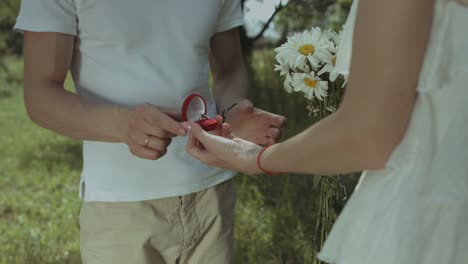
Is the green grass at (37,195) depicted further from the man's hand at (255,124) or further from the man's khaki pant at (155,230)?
the man's hand at (255,124)

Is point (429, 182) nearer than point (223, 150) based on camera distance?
Yes

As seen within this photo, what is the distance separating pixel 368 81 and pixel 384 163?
174mm

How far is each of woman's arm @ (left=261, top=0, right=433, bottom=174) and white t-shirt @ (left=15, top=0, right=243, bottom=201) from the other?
0.64m

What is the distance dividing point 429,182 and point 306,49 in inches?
29.7

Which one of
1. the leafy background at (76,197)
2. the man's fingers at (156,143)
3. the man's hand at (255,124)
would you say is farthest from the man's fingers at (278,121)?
the leafy background at (76,197)

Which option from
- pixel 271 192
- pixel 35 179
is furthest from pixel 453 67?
pixel 35 179

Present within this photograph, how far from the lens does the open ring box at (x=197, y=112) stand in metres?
1.62

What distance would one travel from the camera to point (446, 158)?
1179 mm

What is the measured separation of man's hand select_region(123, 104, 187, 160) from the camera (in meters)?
1.53

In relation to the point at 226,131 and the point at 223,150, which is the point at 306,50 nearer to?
the point at 226,131

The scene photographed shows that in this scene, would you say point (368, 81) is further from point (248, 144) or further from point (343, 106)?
point (248, 144)

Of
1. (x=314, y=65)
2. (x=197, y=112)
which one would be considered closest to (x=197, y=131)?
(x=197, y=112)

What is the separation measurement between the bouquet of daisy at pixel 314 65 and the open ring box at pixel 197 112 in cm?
30

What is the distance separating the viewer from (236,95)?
196 centimetres
